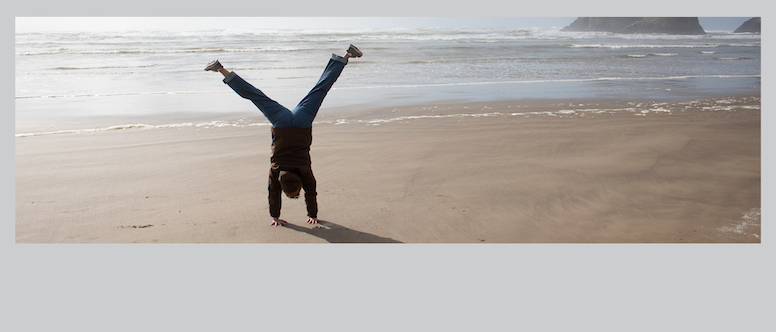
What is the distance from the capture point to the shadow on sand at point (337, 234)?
12.7 feet

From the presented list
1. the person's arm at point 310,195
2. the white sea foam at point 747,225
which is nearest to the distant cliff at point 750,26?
the white sea foam at point 747,225

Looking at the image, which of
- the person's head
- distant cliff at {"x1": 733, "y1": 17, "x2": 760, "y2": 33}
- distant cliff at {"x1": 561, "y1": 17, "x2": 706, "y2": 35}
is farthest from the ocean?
distant cliff at {"x1": 561, "y1": 17, "x2": 706, "y2": 35}

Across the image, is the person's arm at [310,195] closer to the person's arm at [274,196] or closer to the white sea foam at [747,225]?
the person's arm at [274,196]

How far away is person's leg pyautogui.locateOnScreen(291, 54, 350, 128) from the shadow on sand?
90cm

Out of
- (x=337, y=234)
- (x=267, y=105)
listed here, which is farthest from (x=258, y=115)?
(x=337, y=234)

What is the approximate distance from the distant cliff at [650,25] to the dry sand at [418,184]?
41.2 m

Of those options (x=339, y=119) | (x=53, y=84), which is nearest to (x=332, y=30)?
(x=53, y=84)

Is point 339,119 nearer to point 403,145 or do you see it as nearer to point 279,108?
point 403,145

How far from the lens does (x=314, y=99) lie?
3949 mm

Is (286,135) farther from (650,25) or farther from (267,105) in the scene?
(650,25)

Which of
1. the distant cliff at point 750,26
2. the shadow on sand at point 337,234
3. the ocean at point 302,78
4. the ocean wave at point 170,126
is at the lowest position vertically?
the shadow on sand at point 337,234

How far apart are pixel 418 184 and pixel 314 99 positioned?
1662mm

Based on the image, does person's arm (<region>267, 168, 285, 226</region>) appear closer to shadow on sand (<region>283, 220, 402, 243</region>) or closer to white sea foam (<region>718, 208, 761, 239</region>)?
shadow on sand (<region>283, 220, 402, 243</region>)

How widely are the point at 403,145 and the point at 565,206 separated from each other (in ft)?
8.69
